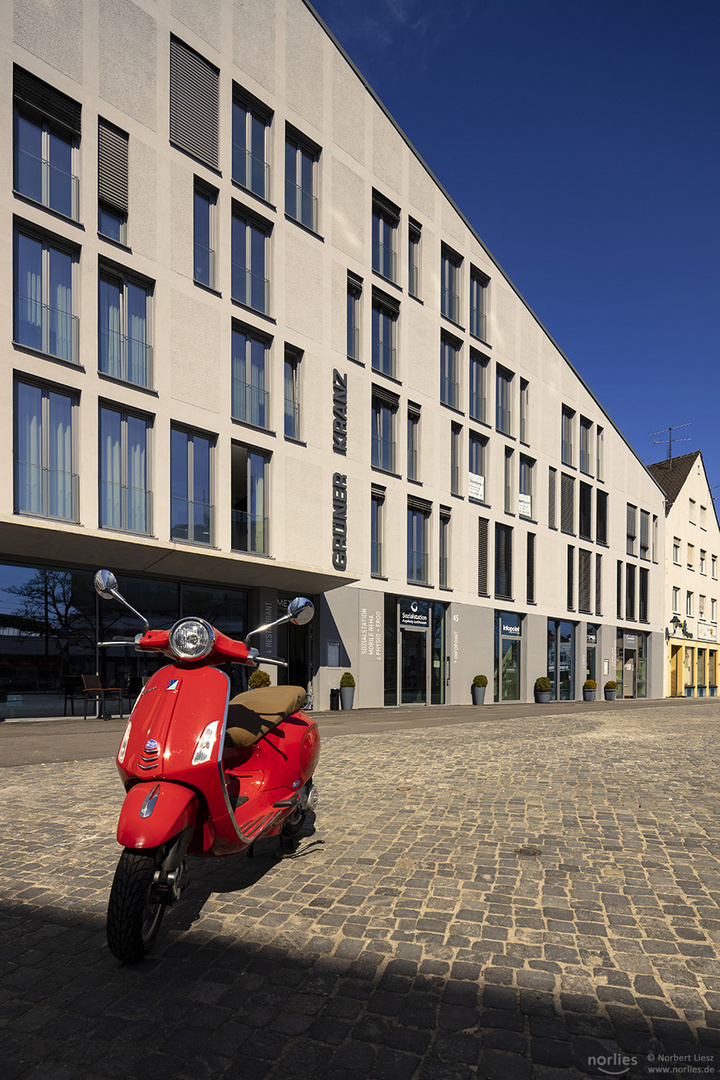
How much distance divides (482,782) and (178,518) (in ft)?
35.0

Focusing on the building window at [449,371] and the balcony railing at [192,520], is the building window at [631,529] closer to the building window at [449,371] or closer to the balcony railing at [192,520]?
the building window at [449,371]

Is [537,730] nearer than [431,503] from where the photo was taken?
Yes

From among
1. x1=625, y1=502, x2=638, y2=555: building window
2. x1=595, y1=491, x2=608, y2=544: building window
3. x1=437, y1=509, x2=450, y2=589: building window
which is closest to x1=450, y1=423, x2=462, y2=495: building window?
x1=437, y1=509, x2=450, y2=589: building window

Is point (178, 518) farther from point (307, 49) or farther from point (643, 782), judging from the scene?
point (307, 49)

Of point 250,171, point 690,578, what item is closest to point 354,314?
point 250,171

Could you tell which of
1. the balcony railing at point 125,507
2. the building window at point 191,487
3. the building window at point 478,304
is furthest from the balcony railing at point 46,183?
the building window at point 478,304

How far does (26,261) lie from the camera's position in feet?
47.6

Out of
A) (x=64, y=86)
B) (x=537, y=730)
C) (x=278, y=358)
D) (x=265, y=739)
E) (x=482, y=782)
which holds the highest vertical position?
(x=64, y=86)

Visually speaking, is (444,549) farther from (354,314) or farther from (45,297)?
(45,297)

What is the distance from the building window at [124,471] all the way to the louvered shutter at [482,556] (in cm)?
1418

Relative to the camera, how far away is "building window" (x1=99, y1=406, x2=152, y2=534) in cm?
1545

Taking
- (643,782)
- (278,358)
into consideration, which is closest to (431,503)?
(278,358)

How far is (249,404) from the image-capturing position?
61.2ft

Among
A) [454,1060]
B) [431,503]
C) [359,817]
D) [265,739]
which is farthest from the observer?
[431,503]
